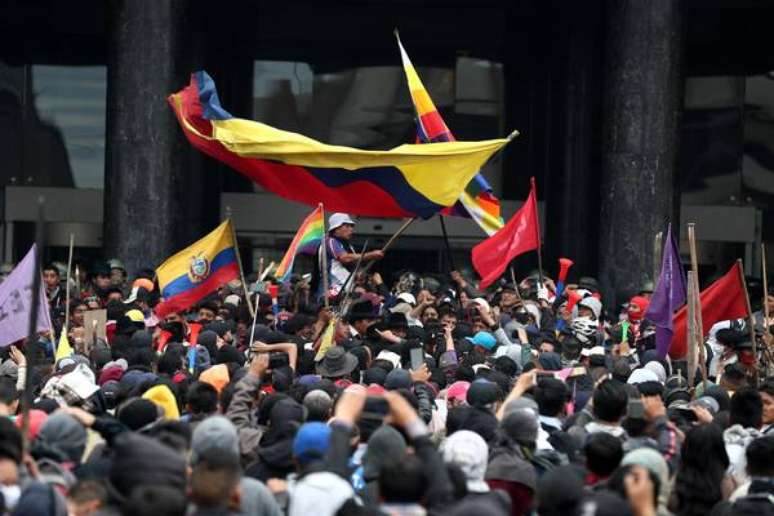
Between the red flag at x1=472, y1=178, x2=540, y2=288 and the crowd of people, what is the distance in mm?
785

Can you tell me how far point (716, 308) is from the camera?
15805 millimetres

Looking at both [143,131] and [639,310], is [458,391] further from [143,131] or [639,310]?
[143,131]

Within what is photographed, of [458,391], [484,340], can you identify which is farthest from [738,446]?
[484,340]

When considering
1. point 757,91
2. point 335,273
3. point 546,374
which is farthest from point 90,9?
point 546,374

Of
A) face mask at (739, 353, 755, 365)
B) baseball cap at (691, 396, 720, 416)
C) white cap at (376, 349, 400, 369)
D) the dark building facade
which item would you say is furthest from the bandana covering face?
the dark building facade

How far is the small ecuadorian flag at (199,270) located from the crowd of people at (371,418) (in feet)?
0.84

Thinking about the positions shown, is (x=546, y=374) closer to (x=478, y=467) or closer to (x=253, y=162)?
(x=478, y=467)

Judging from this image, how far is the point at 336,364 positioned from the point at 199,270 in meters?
3.33

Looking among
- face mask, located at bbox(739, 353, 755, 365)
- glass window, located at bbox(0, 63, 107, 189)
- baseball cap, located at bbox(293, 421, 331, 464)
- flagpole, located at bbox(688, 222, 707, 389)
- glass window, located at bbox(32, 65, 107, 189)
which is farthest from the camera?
glass window, located at bbox(32, 65, 107, 189)

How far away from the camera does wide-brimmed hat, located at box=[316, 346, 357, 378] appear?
14109mm

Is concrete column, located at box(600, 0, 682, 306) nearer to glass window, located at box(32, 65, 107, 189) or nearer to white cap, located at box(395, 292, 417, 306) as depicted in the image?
white cap, located at box(395, 292, 417, 306)

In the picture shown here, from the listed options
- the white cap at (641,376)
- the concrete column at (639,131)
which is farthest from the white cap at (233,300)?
the concrete column at (639,131)

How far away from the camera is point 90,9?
33.7 meters

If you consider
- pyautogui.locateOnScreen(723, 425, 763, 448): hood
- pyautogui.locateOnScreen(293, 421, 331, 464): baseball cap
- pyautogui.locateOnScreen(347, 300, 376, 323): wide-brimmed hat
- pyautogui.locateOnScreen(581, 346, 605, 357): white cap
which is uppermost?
pyautogui.locateOnScreen(293, 421, 331, 464): baseball cap
